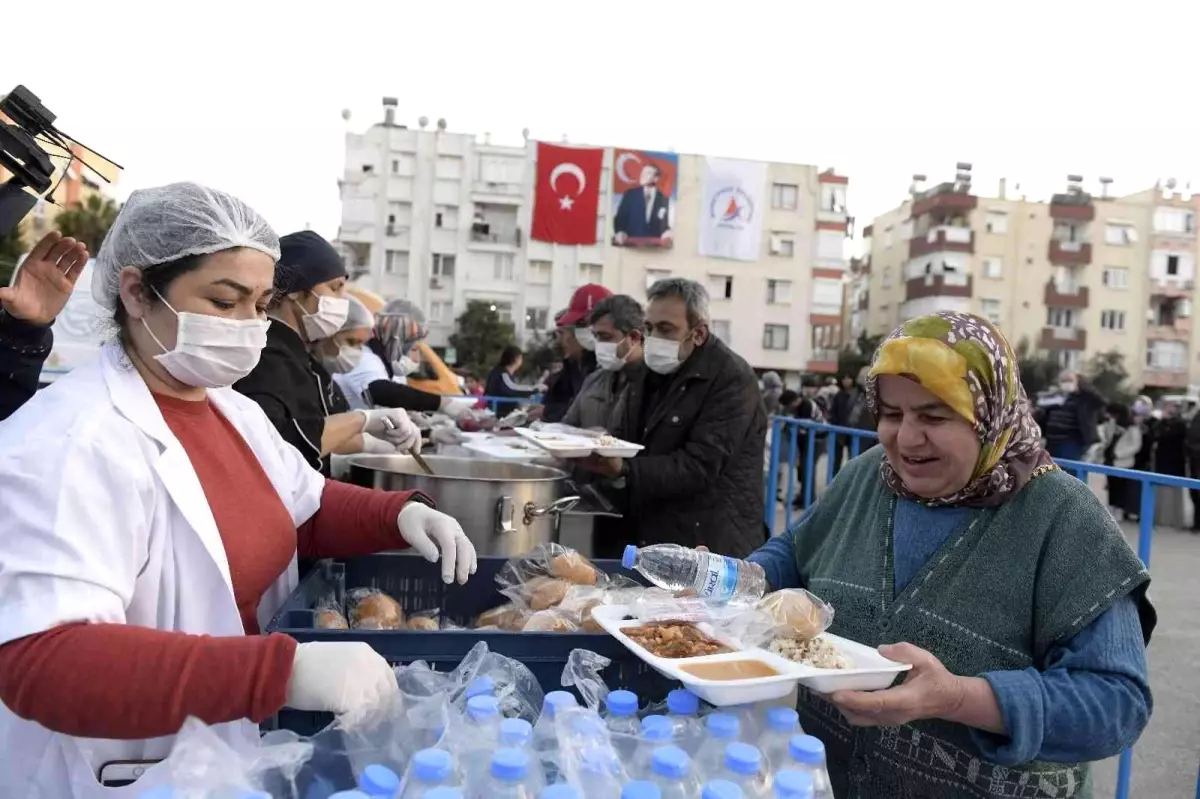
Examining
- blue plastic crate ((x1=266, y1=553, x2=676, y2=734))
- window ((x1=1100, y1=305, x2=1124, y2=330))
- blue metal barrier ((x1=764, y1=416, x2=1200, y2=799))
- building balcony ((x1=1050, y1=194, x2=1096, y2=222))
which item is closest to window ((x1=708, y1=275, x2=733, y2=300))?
building balcony ((x1=1050, y1=194, x2=1096, y2=222))

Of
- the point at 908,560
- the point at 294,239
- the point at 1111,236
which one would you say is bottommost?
the point at 908,560

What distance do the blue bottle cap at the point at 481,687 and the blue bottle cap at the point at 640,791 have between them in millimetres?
327

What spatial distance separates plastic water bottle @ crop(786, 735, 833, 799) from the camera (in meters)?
1.20

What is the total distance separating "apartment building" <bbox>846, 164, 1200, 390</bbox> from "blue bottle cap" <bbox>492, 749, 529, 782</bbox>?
179ft

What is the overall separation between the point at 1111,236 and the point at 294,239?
58.6 meters

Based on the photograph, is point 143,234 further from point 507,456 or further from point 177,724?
point 507,456

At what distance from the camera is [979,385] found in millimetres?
1782

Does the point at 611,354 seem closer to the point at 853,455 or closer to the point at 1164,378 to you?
the point at 853,455

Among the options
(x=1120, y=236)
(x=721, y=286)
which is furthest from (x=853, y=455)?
(x=1120, y=236)

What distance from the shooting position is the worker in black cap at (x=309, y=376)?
112 inches

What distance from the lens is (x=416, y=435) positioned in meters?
3.52

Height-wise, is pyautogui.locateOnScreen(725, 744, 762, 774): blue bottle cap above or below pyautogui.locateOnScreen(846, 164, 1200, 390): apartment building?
below

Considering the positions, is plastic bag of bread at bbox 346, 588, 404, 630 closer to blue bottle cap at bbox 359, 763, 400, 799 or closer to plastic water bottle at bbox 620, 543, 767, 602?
plastic water bottle at bbox 620, 543, 767, 602

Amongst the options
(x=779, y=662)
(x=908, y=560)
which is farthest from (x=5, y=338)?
(x=908, y=560)
